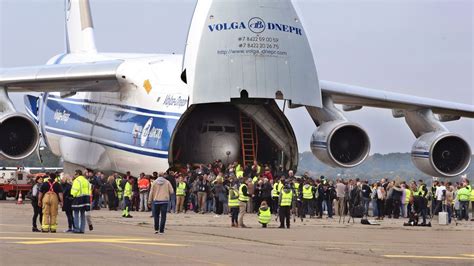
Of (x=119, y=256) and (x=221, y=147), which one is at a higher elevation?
(x=221, y=147)

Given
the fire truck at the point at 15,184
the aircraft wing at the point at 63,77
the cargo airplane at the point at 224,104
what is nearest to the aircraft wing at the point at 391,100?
the cargo airplane at the point at 224,104

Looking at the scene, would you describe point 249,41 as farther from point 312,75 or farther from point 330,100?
point 330,100

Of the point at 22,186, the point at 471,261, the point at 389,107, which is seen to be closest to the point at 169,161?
the point at 389,107

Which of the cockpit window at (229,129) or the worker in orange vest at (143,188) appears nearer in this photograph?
the worker in orange vest at (143,188)

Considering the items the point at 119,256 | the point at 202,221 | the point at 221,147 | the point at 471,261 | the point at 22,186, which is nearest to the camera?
the point at 119,256

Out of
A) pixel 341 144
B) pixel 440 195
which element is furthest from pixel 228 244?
pixel 440 195

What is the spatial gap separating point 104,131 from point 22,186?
27.1ft

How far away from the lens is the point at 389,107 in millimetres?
32750

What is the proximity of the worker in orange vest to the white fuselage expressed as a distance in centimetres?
61

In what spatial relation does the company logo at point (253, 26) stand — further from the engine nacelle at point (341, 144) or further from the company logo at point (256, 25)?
the engine nacelle at point (341, 144)

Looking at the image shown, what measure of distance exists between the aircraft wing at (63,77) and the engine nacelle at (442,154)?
9.16 metres

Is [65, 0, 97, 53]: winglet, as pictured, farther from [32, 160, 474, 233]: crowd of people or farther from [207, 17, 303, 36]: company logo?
[207, 17, 303, 36]: company logo

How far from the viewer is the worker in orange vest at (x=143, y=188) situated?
29.9 meters

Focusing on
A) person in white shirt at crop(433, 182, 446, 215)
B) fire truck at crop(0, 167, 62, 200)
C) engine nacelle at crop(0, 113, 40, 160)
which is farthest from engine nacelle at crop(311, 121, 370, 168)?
fire truck at crop(0, 167, 62, 200)
